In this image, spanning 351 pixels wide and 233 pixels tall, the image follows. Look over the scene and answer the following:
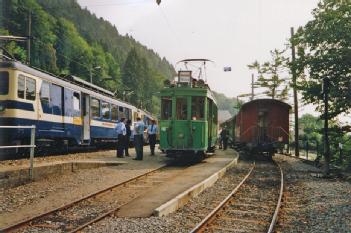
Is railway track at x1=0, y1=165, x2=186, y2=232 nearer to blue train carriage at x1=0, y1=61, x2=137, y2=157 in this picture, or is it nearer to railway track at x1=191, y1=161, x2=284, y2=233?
railway track at x1=191, y1=161, x2=284, y2=233

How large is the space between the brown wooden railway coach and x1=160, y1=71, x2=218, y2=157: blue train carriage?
21.7ft

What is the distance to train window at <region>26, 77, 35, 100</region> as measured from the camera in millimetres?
14812

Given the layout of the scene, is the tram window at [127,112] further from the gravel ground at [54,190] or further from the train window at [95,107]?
the gravel ground at [54,190]

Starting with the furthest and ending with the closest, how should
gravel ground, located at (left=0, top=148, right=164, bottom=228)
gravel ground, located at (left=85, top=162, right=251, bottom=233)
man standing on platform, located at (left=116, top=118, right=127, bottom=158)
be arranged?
1. man standing on platform, located at (left=116, top=118, right=127, bottom=158)
2. gravel ground, located at (left=0, top=148, right=164, bottom=228)
3. gravel ground, located at (left=85, top=162, right=251, bottom=233)

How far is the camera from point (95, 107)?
866 inches

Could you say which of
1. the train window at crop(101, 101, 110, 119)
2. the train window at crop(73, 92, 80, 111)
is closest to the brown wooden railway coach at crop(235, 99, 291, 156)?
the train window at crop(101, 101, 110, 119)

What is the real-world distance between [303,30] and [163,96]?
7056 millimetres

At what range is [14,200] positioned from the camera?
9109 mm

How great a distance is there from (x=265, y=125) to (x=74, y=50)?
74.0m

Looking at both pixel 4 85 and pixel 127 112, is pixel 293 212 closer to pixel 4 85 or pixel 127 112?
pixel 4 85

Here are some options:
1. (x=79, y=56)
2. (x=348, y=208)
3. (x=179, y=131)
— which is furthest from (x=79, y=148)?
(x=79, y=56)

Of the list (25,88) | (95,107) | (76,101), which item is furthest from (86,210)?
(95,107)

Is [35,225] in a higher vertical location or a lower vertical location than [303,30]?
lower

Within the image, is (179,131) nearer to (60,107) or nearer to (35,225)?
(60,107)
